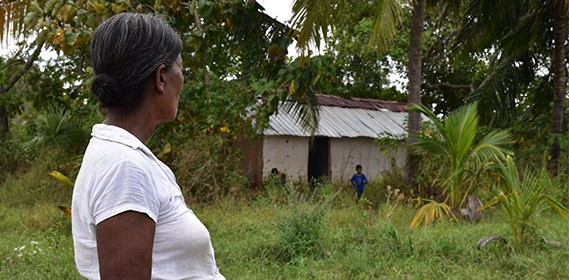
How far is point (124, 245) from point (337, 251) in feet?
15.9

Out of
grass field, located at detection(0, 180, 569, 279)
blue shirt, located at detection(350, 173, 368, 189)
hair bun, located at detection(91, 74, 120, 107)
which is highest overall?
hair bun, located at detection(91, 74, 120, 107)

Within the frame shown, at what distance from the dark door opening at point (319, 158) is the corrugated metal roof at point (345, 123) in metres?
0.56

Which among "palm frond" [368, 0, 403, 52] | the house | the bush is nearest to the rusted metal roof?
the house

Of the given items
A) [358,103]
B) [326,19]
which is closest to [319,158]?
[358,103]

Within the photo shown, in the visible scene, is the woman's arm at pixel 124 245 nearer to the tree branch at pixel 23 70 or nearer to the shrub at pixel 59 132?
the shrub at pixel 59 132

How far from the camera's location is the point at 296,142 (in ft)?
52.5

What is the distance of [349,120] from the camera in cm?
1716

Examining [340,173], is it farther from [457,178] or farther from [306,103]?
[457,178]

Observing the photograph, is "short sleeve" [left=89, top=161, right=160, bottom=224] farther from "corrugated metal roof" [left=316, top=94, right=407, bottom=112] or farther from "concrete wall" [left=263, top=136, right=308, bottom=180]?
"corrugated metal roof" [left=316, top=94, right=407, bottom=112]

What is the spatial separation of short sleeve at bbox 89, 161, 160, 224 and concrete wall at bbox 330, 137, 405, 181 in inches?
589

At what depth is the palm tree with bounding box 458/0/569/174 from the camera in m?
11.7

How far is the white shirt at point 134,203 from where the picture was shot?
1382mm

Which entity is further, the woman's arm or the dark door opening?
the dark door opening

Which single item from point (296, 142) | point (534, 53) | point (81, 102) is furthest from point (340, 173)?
point (81, 102)
